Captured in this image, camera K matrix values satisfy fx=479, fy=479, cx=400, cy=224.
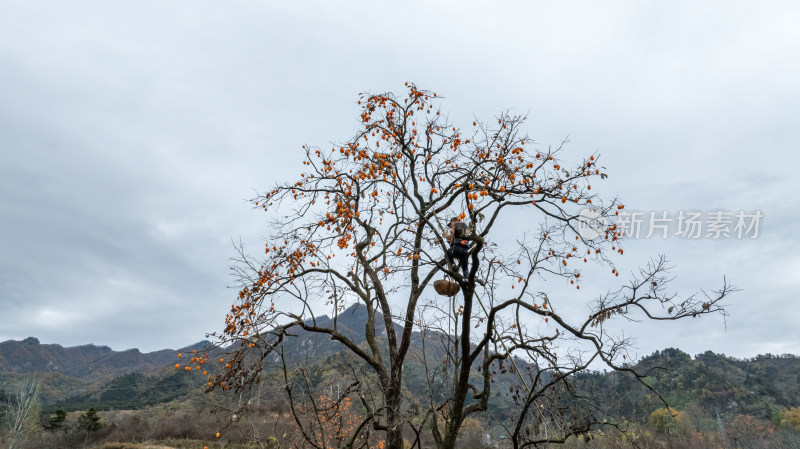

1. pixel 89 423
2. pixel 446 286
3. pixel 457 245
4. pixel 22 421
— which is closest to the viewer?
pixel 457 245

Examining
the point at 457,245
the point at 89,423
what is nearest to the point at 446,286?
the point at 457,245

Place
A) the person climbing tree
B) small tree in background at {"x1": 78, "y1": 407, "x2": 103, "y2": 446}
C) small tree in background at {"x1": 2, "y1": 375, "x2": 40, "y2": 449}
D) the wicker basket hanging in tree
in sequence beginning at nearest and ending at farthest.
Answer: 1. the person climbing tree
2. the wicker basket hanging in tree
3. small tree in background at {"x1": 2, "y1": 375, "x2": 40, "y2": 449}
4. small tree in background at {"x1": 78, "y1": 407, "x2": 103, "y2": 446}

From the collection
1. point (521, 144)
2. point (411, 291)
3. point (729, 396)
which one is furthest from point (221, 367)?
point (729, 396)

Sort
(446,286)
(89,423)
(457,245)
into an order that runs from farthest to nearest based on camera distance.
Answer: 1. (89,423)
2. (446,286)
3. (457,245)

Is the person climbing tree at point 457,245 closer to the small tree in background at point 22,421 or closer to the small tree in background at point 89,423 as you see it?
the small tree in background at point 89,423

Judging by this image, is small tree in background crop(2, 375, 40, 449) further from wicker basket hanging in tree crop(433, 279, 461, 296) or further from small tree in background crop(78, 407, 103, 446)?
wicker basket hanging in tree crop(433, 279, 461, 296)

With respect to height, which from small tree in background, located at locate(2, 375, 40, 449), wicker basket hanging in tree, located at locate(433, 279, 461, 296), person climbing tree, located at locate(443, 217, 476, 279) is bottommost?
small tree in background, located at locate(2, 375, 40, 449)

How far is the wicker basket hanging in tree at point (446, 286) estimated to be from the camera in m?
5.70

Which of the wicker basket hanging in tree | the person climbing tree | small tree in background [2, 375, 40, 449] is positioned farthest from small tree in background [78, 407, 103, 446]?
the person climbing tree

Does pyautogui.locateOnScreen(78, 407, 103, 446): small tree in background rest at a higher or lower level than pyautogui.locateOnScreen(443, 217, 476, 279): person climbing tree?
lower

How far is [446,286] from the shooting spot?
18.8 feet

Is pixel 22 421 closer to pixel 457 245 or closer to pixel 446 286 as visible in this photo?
pixel 446 286

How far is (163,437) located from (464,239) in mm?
27442

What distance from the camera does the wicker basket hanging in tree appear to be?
570cm
